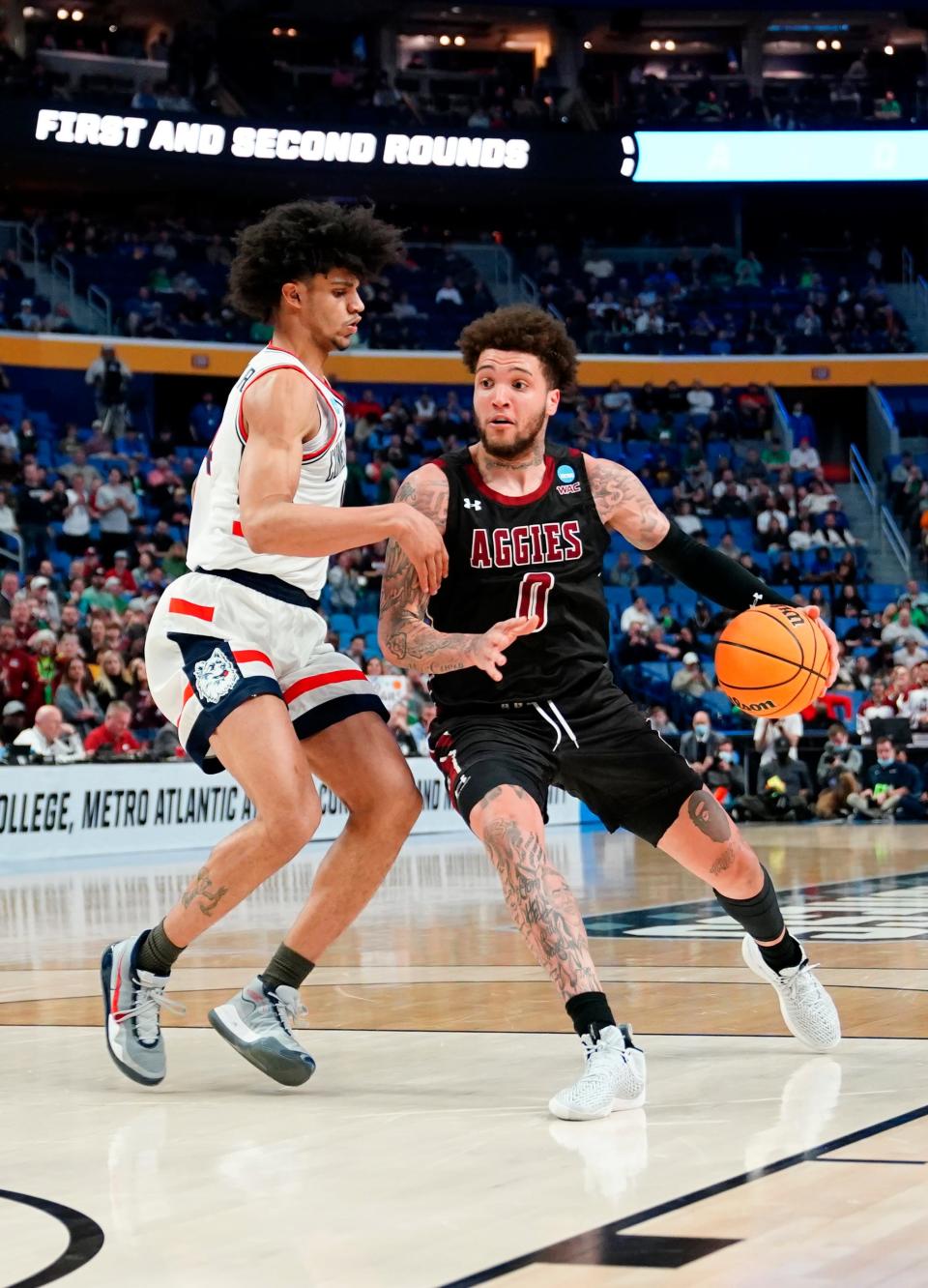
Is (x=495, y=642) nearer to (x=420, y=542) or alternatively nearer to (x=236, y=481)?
(x=420, y=542)

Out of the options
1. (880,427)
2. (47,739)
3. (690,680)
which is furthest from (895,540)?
(47,739)

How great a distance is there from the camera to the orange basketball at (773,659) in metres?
5.70

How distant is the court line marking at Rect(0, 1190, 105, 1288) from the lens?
3.26 metres

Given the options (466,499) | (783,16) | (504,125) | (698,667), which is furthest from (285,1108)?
(783,16)

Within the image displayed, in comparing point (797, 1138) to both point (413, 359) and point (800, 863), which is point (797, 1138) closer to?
point (800, 863)

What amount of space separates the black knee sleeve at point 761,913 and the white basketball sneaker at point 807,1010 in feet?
0.42

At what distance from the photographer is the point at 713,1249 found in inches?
131

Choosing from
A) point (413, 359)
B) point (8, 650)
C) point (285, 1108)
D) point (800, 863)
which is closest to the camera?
point (285, 1108)

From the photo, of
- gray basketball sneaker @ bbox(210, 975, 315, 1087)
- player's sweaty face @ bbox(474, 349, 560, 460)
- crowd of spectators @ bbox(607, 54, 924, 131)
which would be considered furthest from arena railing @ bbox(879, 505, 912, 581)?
gray basketball sneaker @ bbox(210, 975, 315, 1087)

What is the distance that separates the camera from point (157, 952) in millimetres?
5645

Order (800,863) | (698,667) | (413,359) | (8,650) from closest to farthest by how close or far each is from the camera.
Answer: (800,863) → (8,650) → (698,667) → (413,359)

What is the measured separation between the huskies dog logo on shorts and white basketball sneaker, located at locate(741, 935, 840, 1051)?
1.94 metres

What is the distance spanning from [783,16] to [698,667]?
20.4m

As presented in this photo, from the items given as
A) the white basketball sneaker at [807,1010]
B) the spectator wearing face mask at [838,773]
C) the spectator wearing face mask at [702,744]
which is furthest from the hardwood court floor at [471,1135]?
the spectator wearing face mask at [702,744]
